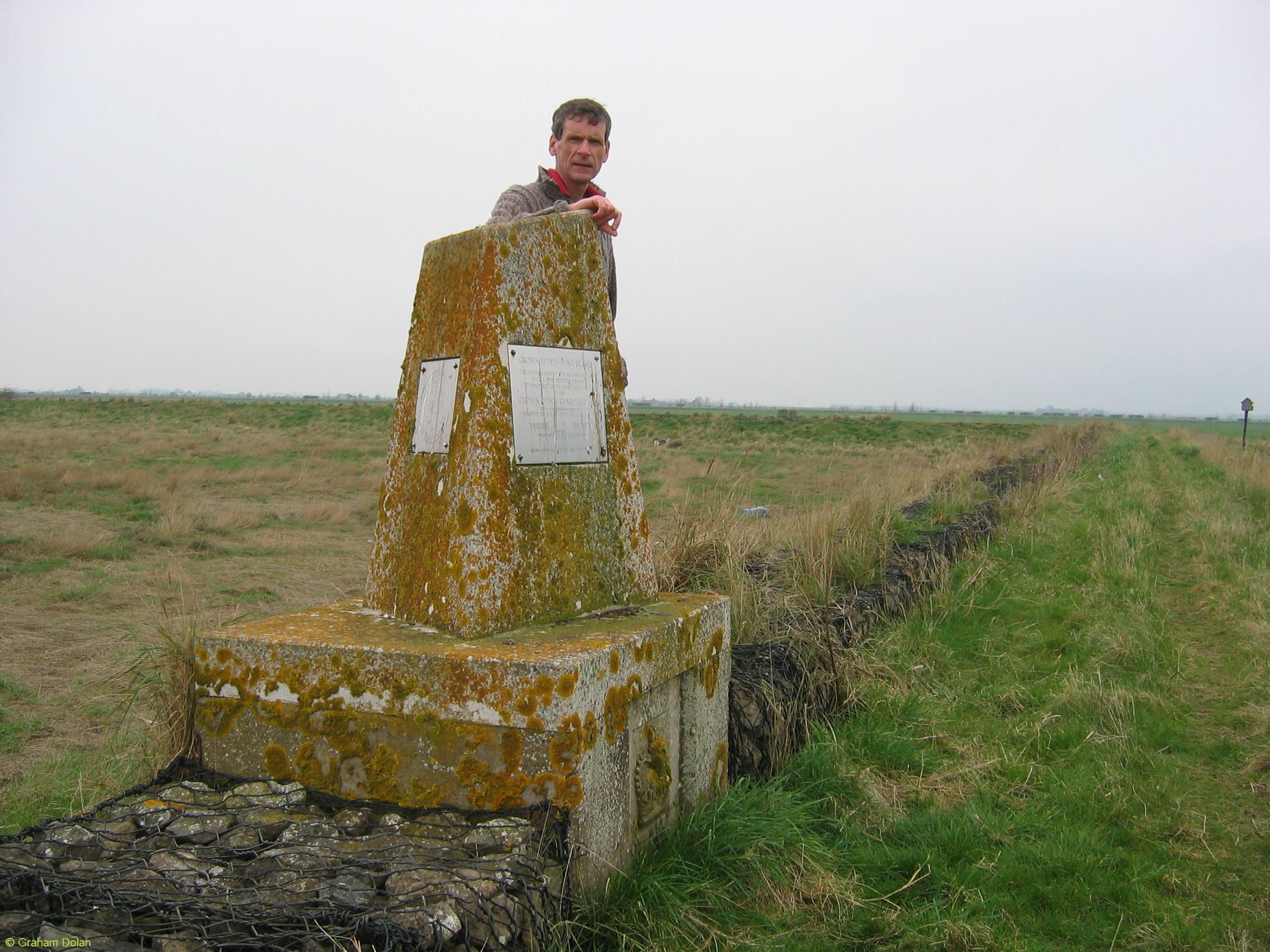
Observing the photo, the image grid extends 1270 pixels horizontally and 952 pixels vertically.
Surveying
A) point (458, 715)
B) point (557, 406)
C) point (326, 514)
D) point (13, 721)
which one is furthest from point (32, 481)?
point (458, 715)

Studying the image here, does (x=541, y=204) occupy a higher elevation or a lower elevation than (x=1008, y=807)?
higher

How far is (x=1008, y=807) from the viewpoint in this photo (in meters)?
3.57

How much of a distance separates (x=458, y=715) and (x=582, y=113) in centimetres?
213

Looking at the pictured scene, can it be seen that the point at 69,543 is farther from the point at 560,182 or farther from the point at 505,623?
the point at 505,623

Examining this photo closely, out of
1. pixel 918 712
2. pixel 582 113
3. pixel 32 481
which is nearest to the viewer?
pixel 582 113

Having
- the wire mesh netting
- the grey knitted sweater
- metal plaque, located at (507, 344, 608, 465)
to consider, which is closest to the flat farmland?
the wire mesh netting

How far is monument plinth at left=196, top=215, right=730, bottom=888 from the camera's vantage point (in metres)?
2.24

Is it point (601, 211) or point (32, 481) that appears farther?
point (32, 481)

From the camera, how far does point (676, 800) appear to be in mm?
2873

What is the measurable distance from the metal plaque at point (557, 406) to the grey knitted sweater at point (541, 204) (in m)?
0.30

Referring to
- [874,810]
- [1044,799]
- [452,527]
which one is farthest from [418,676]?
[1044,799]

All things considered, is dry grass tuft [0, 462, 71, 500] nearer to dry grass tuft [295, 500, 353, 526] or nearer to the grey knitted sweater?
dry grass tuft [295, 500, 353, 526]

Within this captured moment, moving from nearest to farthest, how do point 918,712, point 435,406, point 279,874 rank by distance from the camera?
point 279,874
point 435,406
point 918,712

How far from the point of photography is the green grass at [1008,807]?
8.50 feet
